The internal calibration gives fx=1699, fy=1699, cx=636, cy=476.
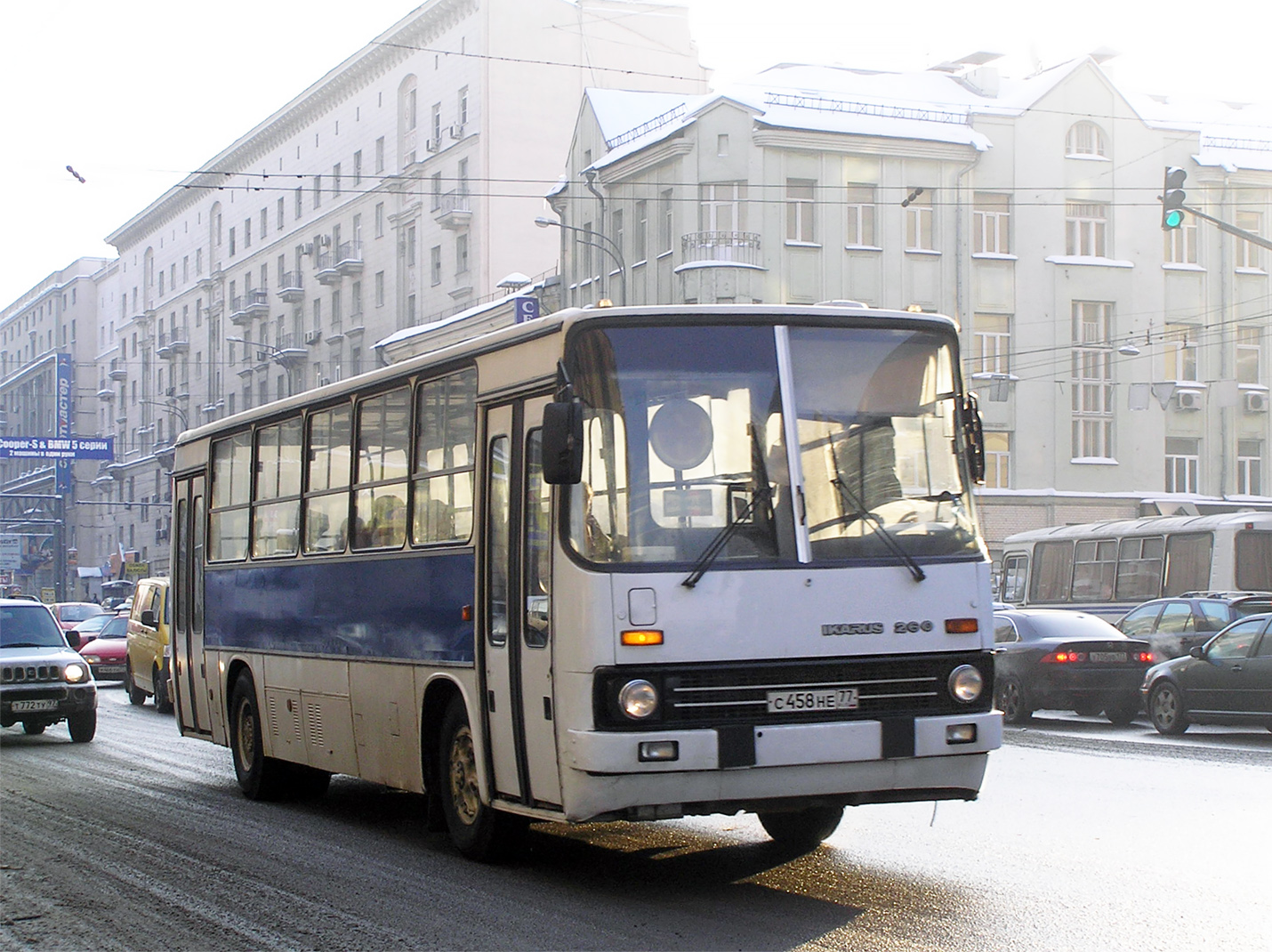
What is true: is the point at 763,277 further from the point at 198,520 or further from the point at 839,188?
the point at 198,520

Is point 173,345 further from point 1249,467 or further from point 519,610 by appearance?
point 519,610

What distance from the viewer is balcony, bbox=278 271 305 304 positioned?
250 feet

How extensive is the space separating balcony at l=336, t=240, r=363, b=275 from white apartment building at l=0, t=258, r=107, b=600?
33.3 m

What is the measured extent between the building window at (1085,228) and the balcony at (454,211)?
72.5 feet

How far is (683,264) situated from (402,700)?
36108mm

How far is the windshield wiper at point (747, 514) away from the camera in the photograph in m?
7.96

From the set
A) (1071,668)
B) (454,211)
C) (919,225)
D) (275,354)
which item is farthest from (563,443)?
(275,354)

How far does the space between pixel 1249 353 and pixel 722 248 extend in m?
17.5

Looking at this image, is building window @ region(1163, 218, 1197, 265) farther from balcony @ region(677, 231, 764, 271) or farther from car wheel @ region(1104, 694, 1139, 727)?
car wheel @ region(1104, 694, 1139, 727)

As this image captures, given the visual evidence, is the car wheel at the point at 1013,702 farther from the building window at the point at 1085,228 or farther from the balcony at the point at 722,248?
the building window at the point at 1085,228

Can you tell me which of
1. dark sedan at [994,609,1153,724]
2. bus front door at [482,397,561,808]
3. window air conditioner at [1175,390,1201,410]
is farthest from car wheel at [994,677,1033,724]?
window air conditioner at [1175,390,1201,410]

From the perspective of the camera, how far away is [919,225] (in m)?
48.2

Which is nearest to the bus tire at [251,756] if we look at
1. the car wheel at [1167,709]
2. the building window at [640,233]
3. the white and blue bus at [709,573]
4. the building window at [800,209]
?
the white and blue bus at [709,573]

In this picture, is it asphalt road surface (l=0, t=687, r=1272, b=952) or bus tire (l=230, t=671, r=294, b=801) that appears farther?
bus tire (l=230, t=671, r=294, b=801)
